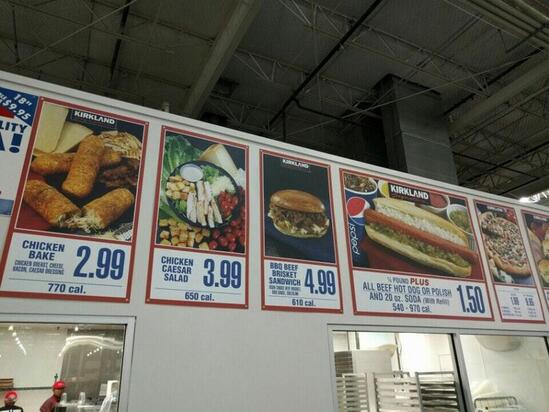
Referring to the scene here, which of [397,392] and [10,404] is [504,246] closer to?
[397,392]

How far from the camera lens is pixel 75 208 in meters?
2.63

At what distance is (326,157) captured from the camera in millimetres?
3869

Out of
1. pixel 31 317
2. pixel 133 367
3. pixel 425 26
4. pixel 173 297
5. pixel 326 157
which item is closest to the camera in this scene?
pixel 31 317

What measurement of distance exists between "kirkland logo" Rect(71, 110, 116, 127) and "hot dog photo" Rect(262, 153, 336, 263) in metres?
1.23

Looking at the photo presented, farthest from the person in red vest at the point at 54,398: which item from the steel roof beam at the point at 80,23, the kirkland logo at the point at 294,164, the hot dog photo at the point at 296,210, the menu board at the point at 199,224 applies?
the steel roof beam at the point at 80,23

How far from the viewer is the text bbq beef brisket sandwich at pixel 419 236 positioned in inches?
153

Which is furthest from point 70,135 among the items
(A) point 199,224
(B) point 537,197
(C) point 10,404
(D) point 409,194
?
(B) point 537,197

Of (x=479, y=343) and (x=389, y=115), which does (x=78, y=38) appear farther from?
(x=479, y=343)

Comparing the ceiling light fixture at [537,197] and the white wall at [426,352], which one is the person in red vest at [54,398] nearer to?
the white wall at [426,352]

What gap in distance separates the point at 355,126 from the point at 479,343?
595 centimetres

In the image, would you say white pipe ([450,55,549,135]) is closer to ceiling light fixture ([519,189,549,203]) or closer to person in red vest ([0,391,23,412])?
ceiling light fixture ([519,189,549,203])

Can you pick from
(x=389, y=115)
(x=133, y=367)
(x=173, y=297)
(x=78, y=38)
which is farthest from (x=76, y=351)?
(x=389, y=115)

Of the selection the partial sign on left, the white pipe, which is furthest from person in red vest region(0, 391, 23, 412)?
the white pipe

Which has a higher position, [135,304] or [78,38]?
[78,38]
